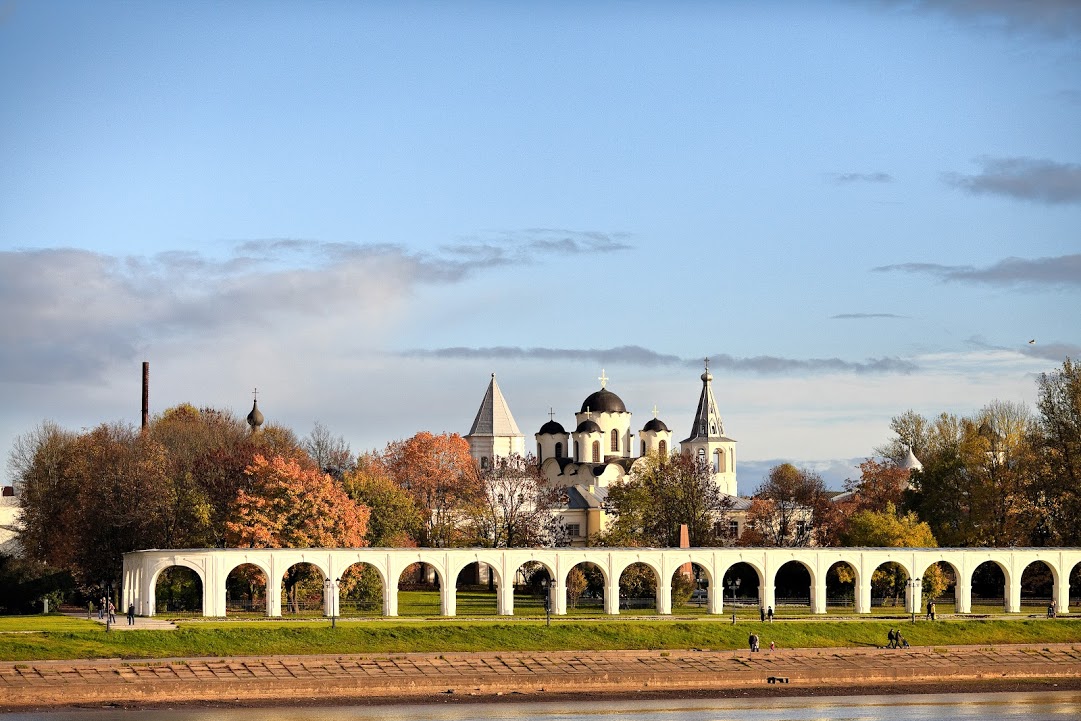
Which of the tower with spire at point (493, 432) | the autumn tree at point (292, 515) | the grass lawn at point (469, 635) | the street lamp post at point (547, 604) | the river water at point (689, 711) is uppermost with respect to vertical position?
the tower with spire at point (493, 432)

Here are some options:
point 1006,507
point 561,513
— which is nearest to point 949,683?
point 1006,507

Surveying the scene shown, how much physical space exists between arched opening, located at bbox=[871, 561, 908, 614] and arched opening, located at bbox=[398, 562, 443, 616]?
18.8m

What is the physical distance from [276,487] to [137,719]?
24.2m

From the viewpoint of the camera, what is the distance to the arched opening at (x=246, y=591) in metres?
68.0

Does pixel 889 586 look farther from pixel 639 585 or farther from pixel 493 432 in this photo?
pixel 493 432

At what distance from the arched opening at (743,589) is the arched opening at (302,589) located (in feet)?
54.8

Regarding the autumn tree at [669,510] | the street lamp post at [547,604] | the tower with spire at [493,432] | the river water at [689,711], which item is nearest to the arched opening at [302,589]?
the street lamp post at [547,604]

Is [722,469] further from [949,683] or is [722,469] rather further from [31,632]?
[31,632]

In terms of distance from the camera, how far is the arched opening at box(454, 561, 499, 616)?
71375mm

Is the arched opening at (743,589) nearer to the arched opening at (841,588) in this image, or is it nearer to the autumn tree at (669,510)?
the autumn tree at (669,510)

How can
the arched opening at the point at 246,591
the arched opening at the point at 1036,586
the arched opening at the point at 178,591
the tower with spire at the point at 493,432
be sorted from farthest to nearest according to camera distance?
1. the tower with spire at the point at 493,432
2. the arched opening at the point at 1036,586
3. the arched opening at the point at 246,591
4. the arched opening at the point at 178,591

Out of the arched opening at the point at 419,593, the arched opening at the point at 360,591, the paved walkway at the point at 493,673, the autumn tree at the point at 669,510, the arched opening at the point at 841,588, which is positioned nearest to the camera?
the paved walkway at the point at 493,673

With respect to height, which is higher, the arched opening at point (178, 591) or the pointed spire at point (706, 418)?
the pointed spire at point (706, 418)

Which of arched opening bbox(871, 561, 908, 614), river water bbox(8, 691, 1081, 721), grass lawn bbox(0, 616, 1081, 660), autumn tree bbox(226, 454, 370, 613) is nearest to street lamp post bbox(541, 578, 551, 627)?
grass lawn bbox(0, 616, 1081, 660)
